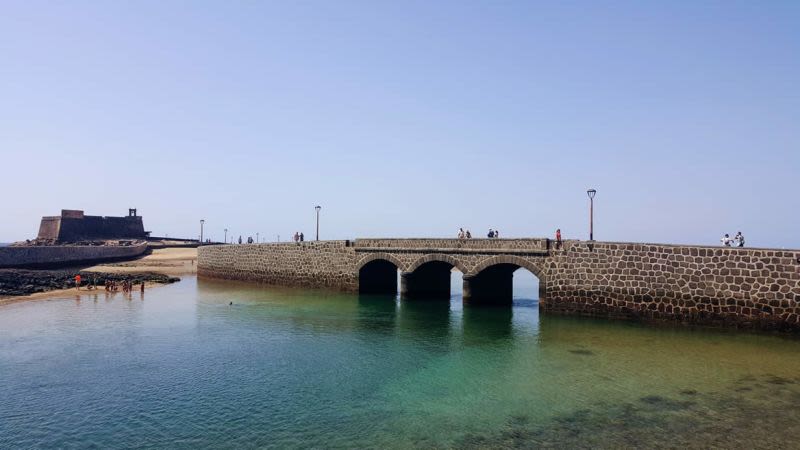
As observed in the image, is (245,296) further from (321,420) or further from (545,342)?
(321,420)

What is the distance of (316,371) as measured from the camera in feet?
64.0

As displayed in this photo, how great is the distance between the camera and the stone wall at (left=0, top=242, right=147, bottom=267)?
188 feet

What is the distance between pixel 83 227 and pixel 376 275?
57921 mm

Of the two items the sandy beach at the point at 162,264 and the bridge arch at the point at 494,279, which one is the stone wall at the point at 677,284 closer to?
the bridge arch at the point at 494,279

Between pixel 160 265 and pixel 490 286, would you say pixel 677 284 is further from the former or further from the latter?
pixel 160 265

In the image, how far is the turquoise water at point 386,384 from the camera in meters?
13.3

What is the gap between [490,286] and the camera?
37125mm

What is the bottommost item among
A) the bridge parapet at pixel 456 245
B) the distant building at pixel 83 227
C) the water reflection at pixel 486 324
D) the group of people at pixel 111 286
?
the water reflection at pixel 486 324

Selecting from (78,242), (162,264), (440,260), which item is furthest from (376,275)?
(78,242)

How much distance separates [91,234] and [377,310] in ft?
210

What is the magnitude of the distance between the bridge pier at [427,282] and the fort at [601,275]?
0.26 feet

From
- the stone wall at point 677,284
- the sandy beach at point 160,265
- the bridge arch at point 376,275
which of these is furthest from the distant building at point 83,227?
the stone wall at point 677,284

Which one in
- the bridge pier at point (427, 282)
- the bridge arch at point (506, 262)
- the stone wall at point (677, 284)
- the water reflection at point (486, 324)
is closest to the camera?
the stone wall at point (677, 284)

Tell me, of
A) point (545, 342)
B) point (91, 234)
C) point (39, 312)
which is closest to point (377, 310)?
point (545, 342)
